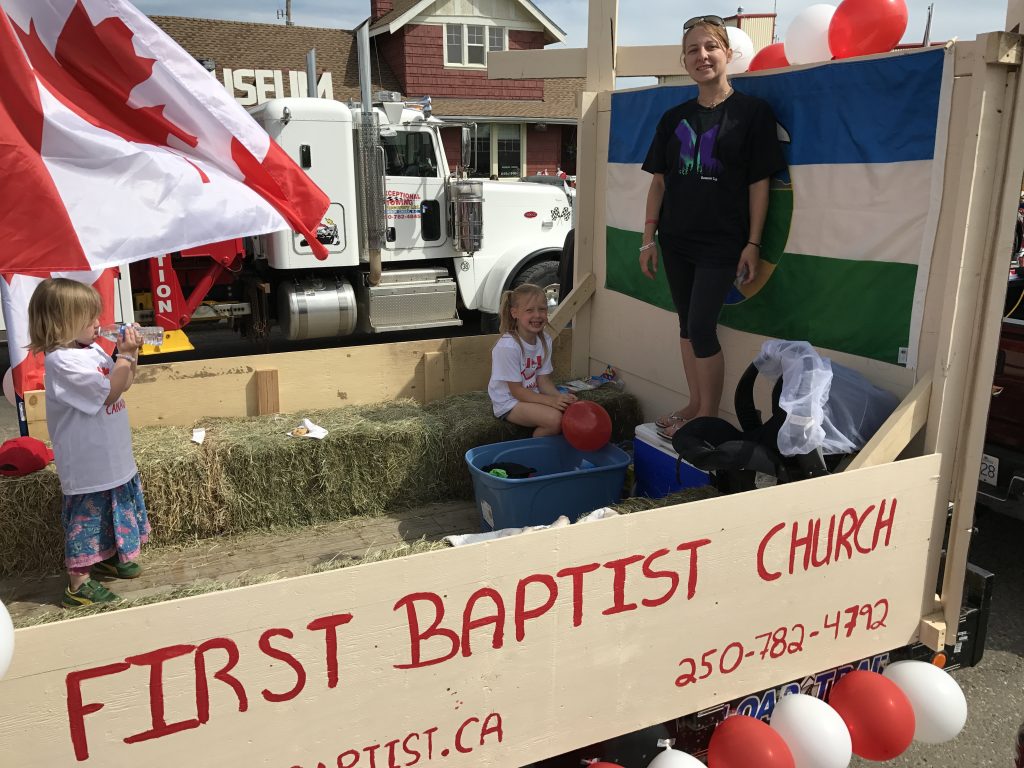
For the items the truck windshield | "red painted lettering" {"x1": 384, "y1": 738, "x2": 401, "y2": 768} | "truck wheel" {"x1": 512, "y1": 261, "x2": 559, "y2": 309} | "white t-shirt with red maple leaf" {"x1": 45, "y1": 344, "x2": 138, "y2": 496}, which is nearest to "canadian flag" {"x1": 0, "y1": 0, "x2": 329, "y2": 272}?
"white t-shirt with red maple leaf" {"x1": 45, "y1": 344, "x2": 138, "y2": 496}

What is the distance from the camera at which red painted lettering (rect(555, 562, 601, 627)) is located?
78.8 inches

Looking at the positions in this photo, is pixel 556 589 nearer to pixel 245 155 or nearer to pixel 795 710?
pixel 795 710

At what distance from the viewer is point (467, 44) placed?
75.4ft

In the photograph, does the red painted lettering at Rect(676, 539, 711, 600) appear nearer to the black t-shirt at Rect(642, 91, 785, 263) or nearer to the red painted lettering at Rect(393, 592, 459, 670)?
the red painted lettering at Rect(393, 592, 459, 670)

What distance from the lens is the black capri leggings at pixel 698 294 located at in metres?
3.69

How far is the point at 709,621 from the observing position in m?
2.26

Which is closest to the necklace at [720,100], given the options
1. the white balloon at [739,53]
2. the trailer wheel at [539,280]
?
the white balloon at [739,53]

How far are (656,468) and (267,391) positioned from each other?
7.42ft

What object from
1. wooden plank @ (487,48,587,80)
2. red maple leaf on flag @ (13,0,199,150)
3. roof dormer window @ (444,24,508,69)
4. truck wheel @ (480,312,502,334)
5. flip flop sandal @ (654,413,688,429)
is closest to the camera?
red maple leaf on flag @ (13,0,199,150)

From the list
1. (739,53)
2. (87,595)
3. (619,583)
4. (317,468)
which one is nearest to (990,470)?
(739,53)

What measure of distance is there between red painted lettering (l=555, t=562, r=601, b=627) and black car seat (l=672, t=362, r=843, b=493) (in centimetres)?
106

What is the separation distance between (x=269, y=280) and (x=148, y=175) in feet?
19.5

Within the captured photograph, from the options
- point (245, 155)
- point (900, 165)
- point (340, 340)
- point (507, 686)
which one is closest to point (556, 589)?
point (507, 686)

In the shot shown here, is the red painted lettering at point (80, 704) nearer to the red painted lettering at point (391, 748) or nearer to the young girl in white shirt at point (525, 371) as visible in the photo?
the red painted lettering at point (391, 748)
